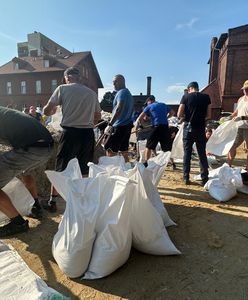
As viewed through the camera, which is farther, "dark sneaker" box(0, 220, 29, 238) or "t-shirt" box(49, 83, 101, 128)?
"t-shirt" box(49, 83, 101, 128)

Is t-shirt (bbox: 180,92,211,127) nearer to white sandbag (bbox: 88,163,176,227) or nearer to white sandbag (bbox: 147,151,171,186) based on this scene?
white sandbag (bbox: 147,151,171,186)

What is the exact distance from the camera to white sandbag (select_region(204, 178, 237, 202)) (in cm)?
338

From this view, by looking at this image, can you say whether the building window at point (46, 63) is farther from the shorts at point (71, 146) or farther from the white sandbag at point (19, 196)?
the white sandbag at point (19, 196)

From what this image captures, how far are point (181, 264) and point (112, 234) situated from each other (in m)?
0.62

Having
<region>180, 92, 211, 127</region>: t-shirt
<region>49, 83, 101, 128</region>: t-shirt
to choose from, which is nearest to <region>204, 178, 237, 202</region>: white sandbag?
<region>180, 92, 211, 127</region>: t-shirt

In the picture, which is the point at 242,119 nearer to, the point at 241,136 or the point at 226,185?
the point at 241,136

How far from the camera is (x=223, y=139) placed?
4738mm

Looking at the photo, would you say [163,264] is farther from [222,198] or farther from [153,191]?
[222,198]

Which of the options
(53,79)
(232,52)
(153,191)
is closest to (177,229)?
(153,191)

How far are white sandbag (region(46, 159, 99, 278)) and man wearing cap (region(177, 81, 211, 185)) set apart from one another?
2391 mm

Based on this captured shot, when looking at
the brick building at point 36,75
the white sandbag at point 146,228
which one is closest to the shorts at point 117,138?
the white sandbag at point 146,228

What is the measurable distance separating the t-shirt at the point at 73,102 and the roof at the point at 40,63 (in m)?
30.3

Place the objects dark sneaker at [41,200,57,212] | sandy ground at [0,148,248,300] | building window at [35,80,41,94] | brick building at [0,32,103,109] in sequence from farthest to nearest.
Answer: building window at [35,80,41,94] → brick building at [0,32,103,109] → dark sneaker at [41,200,57,212] → sandy ground at [0,148,248,300]

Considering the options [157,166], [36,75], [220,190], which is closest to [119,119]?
[157,166]
